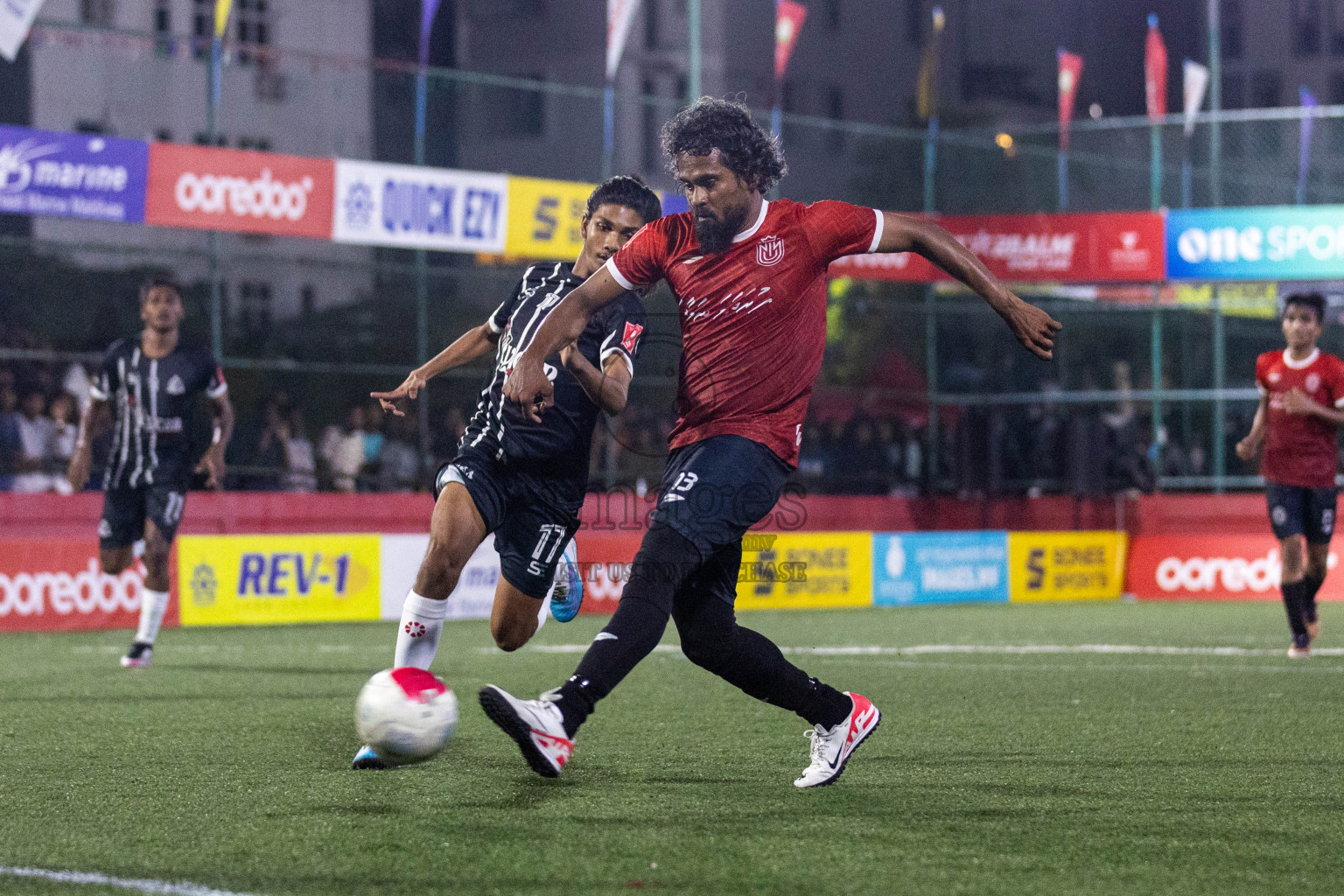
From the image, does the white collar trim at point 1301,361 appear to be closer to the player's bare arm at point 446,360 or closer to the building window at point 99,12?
the player's bare arm at point 446,360

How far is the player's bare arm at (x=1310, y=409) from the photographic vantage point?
35.2ft

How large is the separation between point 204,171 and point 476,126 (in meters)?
5.22

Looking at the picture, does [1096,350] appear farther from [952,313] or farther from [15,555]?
[15,555]

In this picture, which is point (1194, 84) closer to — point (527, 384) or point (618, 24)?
point (618, 24)

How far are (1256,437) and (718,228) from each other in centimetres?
706

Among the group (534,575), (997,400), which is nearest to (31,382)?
(534,575)

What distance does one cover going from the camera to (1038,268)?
24312 millimetres

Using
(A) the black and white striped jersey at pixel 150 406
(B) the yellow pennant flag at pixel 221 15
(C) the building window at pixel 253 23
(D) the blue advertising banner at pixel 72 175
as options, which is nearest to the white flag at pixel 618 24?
(B) the yellow pennant flag at pixel 221 15

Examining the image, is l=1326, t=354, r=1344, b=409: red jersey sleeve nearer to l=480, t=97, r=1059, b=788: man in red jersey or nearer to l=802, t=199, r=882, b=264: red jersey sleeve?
l=480, t=97, r=1059, b=788: man in red jersey

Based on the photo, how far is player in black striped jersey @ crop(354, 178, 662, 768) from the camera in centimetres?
596

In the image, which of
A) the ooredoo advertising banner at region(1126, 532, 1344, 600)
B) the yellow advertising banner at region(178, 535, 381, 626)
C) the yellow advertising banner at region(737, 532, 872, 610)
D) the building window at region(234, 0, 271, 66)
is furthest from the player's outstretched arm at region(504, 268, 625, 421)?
the building window at region(234, 0, 271, 66)

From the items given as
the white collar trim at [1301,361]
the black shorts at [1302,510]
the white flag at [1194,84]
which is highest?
the white flag at [1194,84]

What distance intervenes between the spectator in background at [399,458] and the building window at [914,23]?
4406 centimetres

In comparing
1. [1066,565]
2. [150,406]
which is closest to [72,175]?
[150,406]
